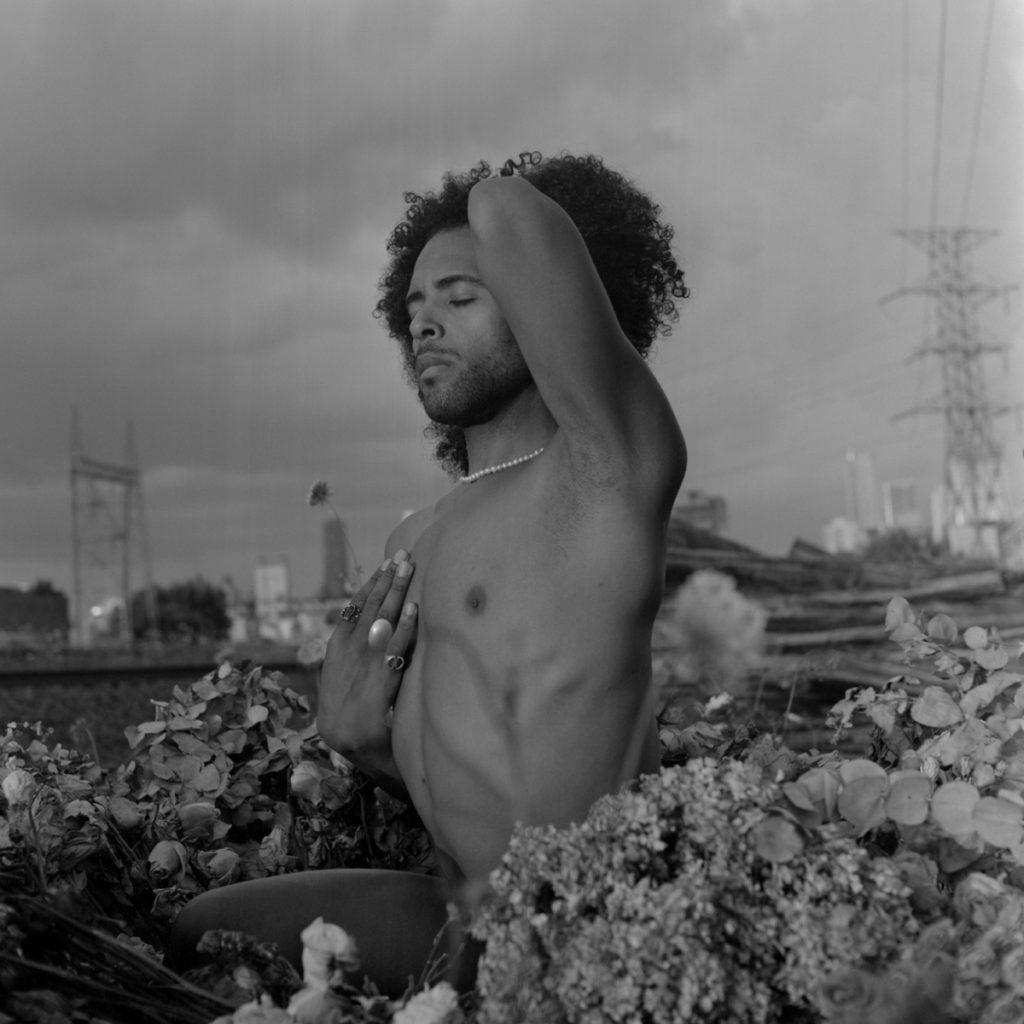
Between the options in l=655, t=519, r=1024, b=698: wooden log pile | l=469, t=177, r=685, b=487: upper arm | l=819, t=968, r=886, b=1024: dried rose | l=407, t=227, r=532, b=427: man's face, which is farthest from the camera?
l=655, t=519, r=1024, b=698: wooden log pile

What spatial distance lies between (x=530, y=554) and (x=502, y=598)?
64 millimetres

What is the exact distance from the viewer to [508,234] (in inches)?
58.7

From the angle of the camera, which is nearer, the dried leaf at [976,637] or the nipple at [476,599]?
the nipple at [476,599]

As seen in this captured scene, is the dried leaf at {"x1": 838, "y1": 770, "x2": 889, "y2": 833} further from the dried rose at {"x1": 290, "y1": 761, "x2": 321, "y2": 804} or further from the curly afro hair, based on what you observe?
the dried rose at {"x1": 290, "y1": 761, "x2": 321, "y2": 804}

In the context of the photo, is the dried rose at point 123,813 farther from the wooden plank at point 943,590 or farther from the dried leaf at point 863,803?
the wooden plank at point 943,590

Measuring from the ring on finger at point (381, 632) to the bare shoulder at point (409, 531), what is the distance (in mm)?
142

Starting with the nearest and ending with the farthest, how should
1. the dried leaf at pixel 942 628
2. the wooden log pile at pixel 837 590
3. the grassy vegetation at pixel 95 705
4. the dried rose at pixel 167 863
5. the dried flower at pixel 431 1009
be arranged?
the dried flower at pixel 431 1009 < the dried leaf at pixel 942 628 < the dried rose at pixel 167 863 < the wooden log pile at pixel 837 590 < the grassy vegetation at pixel 95 705

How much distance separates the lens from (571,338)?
143 cm

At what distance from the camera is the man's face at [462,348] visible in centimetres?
168

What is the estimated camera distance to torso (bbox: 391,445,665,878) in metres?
1.46

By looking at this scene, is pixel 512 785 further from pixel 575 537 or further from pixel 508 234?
pixel 508 234

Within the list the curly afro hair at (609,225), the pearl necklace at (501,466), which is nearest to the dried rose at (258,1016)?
the pearl necklace at (501,466)

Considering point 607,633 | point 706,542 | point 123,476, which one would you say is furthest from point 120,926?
point 123,476

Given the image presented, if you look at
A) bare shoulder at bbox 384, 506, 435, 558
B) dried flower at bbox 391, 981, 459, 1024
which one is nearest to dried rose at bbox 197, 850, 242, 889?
bare shoulder at bbox 384, 506, 435, 558
